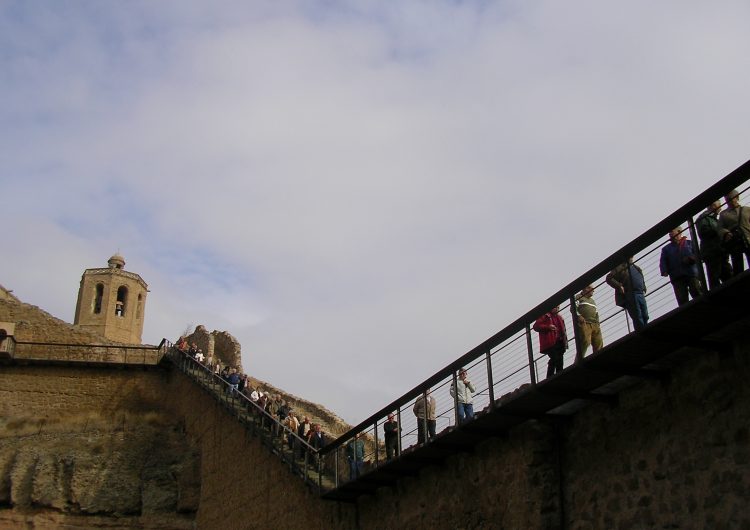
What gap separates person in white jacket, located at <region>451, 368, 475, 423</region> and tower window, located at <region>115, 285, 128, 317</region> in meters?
42.5

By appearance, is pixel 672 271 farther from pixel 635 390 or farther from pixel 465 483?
pixel 465 483

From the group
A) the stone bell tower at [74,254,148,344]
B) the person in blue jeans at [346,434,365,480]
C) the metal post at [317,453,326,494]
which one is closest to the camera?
the person in blue jeans at [346,434,365,480]

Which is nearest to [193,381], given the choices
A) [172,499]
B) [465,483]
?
[172,499]

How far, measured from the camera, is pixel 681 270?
955 centimetres

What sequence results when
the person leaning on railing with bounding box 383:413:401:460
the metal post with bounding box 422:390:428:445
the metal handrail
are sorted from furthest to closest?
the metal handrail < the person leaning on railing with bounding box 383:413:401:460 < the metal post with bounding box 422:390:428:445

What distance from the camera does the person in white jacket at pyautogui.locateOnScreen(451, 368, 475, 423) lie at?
13336 millimetres

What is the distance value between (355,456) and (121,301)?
3943cm

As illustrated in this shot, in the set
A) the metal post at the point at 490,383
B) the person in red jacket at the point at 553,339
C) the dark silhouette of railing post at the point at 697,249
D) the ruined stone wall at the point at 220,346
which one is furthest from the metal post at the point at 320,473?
the ruined stone wall at the point at 220,346

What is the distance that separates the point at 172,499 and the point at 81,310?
31.3 meters

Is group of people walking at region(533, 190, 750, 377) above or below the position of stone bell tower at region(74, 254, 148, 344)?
below

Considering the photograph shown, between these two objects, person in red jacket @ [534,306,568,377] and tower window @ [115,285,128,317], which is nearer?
person in red jacket @ [534,306,568,377]

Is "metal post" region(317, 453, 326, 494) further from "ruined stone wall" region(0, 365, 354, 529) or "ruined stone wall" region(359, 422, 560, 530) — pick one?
"ruined stone wall" region(359, 422, 560, 530)

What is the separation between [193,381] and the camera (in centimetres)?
2717

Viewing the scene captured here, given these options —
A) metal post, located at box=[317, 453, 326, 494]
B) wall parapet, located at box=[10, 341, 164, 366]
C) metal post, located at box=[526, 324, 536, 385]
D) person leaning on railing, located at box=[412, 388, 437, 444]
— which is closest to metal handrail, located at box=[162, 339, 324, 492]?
metal post, located at box=[317, 453, 326, 494]
